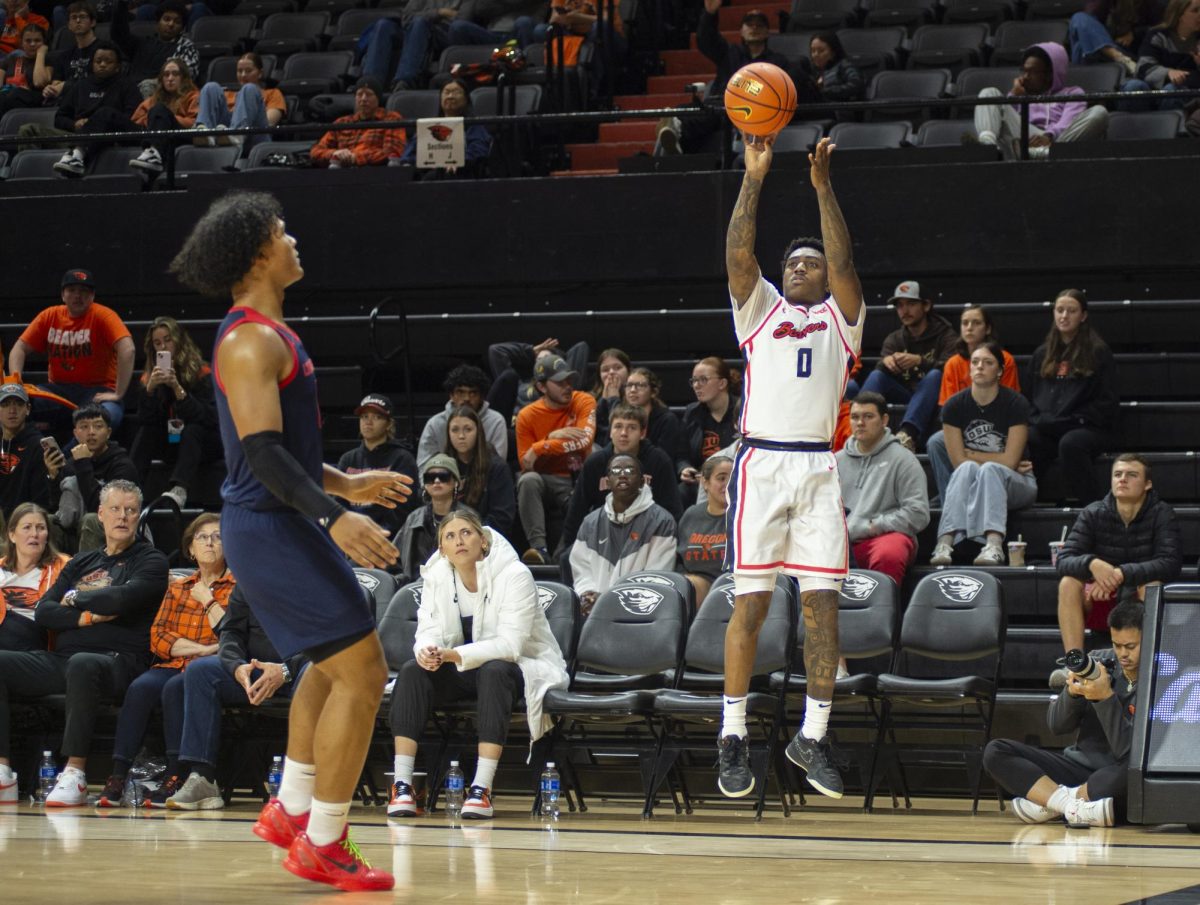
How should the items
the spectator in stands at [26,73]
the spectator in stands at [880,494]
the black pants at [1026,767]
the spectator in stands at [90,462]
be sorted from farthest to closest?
the spectator in stands at [26,73] < the spectator in stands at [90,462] < the spectator in stands at [880,494] < the black pants at [1026,767]

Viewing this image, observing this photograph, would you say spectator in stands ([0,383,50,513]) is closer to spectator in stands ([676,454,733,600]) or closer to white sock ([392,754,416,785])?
white sock ([392,754,416,785])

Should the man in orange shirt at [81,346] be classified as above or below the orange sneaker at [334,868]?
above

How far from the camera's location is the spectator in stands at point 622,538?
8.99m

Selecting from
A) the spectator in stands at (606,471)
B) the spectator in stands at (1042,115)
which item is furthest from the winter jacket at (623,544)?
the spectator in stands at (1042,115)

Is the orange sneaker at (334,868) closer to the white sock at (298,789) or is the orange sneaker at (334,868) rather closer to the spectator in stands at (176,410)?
the white sock at (298,789)

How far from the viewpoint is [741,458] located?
21.0 ft

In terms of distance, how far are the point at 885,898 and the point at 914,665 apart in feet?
14.4

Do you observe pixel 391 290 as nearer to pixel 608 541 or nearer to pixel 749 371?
pixel 608 541

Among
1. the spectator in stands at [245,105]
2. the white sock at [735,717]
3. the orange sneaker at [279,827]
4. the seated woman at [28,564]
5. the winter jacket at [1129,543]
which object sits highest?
the spectator in stands at [245,105]

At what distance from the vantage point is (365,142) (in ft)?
43.3

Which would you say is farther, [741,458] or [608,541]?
[608,541]

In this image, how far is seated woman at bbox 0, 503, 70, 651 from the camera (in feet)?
29.8

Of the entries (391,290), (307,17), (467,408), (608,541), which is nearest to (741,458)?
(608,541)

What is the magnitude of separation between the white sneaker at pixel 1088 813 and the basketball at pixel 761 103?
10.0 ft
